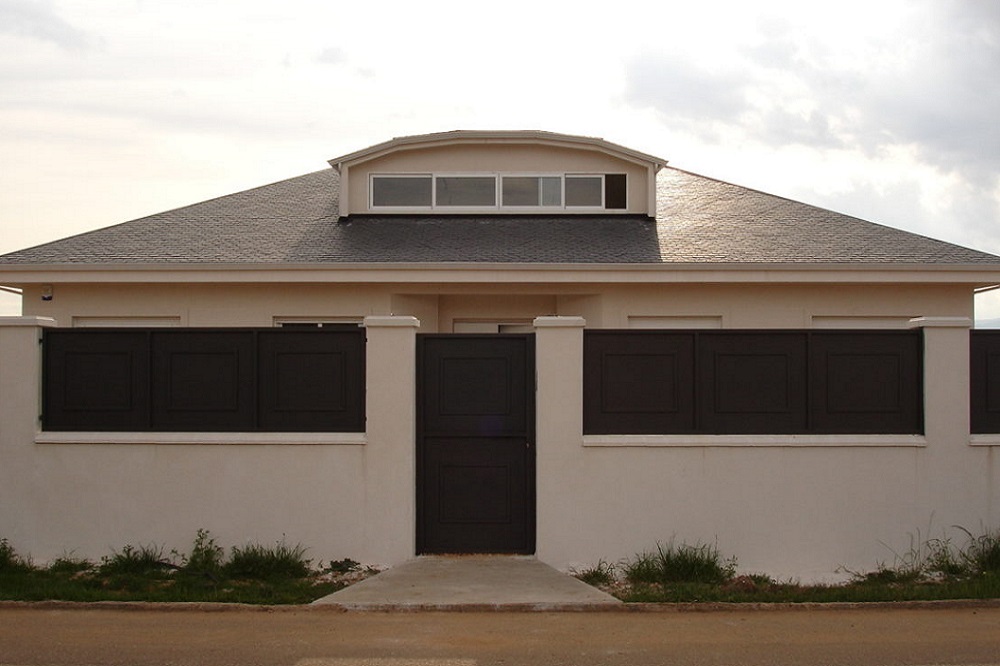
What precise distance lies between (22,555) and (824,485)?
821 cm

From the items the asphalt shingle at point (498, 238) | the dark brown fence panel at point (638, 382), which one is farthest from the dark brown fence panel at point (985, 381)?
the asphalt shingle at point (498, 238)

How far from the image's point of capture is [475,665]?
26.4ft

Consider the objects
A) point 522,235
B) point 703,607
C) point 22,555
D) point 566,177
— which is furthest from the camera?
point 566,177

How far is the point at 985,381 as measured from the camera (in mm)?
11953

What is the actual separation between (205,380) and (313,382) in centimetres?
115

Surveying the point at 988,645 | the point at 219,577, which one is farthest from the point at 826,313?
the point at 219,577

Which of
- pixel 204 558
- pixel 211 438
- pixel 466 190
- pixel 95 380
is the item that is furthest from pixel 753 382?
pixel 466 190

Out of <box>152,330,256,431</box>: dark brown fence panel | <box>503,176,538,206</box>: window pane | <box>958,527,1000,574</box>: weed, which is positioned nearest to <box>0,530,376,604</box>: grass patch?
<box>152,330,256,431</box>: dark brown fence panel

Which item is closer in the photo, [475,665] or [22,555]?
[475,665]

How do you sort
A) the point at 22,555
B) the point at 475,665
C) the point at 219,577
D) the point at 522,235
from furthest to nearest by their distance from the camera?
the point at 522,235 → the point at 22,555 → the point at 219,577 → the point at 475,665

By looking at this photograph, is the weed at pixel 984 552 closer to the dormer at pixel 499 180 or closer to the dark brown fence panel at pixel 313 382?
the dark brown fence panel at pixel 313 382

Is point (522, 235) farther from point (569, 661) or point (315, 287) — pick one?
point (569, 661)

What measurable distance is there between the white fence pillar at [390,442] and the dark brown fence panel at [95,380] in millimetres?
2412

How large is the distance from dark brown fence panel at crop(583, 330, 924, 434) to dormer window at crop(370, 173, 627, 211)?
8535mm
